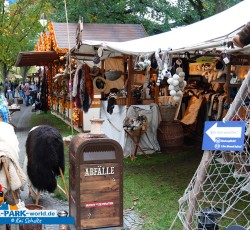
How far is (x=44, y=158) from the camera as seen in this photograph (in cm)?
567

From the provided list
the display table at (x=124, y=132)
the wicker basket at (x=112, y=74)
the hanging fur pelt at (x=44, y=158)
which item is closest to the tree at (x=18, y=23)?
the wicker basket at (x=112, y=74)

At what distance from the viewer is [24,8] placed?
890 inches

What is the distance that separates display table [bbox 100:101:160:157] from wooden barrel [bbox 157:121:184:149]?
0.63 ft

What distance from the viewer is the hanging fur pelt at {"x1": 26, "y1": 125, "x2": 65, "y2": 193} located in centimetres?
567

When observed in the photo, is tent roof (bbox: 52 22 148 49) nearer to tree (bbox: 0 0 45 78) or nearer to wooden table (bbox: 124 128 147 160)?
tree (bbox: 0 0 45 78)

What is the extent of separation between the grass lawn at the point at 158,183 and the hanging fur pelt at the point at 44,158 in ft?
3.65

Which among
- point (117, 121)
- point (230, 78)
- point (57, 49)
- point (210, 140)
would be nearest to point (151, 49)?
point (230, 78)

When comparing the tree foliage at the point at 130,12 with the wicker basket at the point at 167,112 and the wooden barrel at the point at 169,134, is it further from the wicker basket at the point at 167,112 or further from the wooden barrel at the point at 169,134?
the wooden barrel at the point at 169,134

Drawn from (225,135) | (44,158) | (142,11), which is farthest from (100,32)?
(225,135)

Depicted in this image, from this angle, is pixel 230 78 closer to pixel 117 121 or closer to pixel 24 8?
pixel 117 121

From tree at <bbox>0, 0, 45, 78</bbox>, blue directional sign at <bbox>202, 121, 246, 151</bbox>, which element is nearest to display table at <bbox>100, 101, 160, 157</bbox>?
blue directional sign at <bbox>202, 121, 246, 151</bbox>

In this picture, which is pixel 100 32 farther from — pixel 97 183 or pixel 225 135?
pixel 225 135

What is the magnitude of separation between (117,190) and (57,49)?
10.7 meters

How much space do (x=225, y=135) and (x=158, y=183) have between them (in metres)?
4.26
